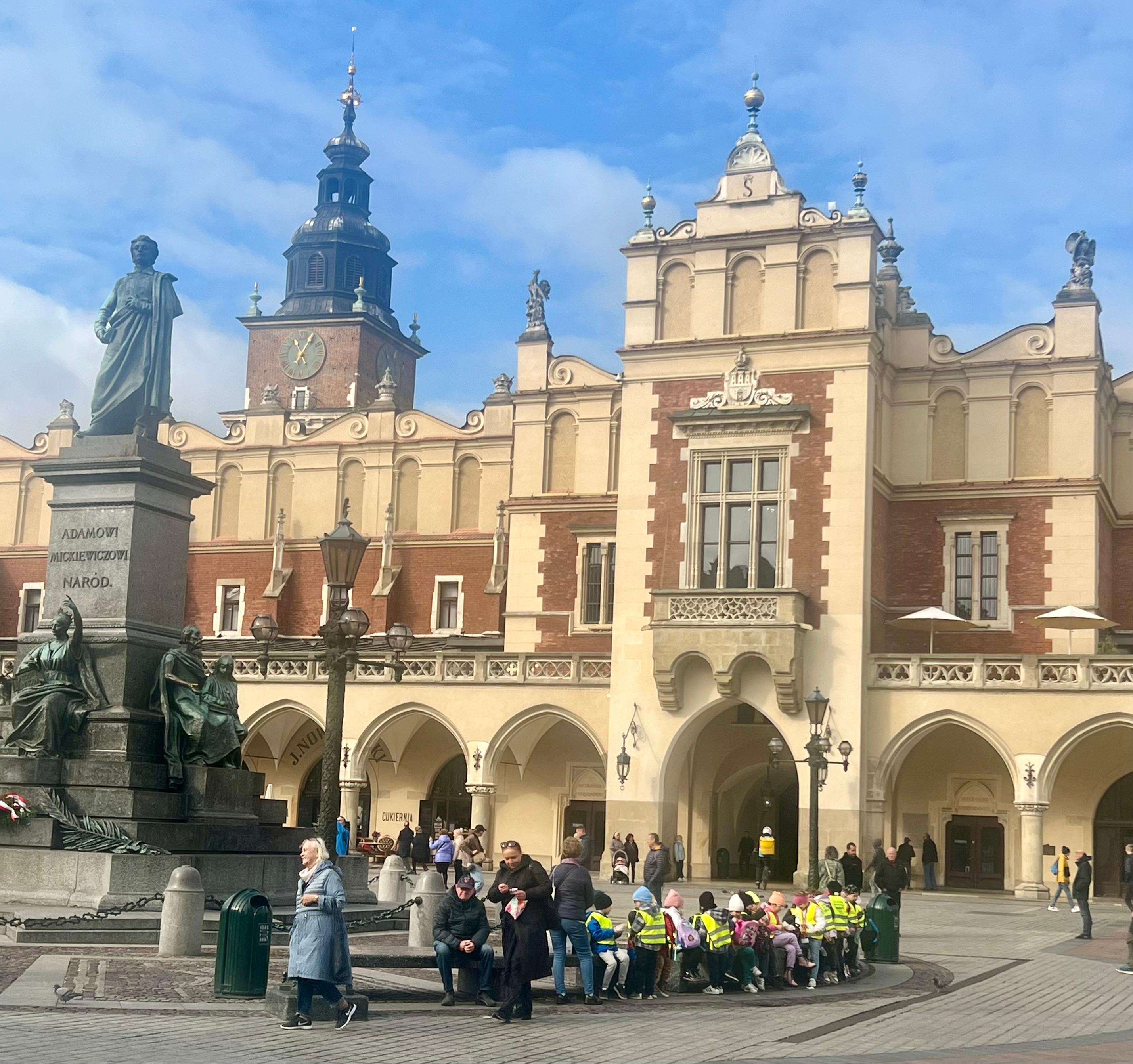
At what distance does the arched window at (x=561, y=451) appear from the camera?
139ft

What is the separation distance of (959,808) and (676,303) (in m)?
13.1

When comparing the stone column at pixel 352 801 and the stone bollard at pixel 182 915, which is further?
the stone column at pixel 352 801

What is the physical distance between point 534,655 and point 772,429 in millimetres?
7650

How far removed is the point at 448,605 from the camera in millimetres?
44844

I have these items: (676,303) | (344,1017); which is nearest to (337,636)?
(344,1017)

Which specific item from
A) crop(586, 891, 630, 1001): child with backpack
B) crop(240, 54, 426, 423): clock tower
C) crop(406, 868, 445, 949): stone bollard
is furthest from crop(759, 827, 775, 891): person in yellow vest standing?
crop(240, 54, 426, 423): clock tower

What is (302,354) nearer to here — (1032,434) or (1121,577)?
(1032,434)

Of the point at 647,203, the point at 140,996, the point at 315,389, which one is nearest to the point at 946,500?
the point at 647,203

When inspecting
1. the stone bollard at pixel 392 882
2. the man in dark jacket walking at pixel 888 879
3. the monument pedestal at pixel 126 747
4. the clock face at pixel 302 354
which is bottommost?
the stone bollard at pixel 392 882

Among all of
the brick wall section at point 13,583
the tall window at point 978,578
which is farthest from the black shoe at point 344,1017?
the brick wall section at point 13,583

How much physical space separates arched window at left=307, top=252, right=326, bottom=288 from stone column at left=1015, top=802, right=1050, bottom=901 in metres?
45.1

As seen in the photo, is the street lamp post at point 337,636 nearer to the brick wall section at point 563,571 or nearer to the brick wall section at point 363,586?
the brick wall section at point 563,571

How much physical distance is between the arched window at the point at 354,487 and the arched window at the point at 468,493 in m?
2.68

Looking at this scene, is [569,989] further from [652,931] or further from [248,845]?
[248,845]
